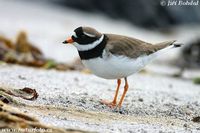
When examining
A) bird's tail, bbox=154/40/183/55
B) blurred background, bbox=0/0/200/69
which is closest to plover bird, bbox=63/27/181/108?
bird's tail, bbox=154/40/183/55

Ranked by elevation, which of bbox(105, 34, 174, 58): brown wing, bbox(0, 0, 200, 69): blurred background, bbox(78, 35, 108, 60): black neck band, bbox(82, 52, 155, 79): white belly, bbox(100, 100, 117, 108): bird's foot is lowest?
bbox(100, 100, 117, 108): bird's foot

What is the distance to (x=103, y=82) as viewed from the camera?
8383 millimetres

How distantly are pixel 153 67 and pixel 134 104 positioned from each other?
505cm

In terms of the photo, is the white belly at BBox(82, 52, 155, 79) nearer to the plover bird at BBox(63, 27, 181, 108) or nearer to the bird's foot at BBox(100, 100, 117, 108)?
the plover bird at BBox(63, 27, 181, 108)

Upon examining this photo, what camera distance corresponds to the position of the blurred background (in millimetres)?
15617

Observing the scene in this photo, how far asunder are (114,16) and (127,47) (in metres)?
11.2

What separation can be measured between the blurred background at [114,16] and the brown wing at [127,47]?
8199 mm

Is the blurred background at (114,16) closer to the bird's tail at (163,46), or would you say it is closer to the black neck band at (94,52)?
the bird's tail at (163,46)

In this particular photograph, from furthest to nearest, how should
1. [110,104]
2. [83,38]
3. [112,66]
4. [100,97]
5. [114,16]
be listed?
[114,16]
[100,97]
[110,104]
[83,38]
[112,66]

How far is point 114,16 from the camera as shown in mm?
17500

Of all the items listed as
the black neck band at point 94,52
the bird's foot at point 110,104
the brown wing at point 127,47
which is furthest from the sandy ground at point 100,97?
the brown wing at point 127,47

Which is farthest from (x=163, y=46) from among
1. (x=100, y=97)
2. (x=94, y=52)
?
(x=94, y=52)

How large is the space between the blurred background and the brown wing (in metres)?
8.20

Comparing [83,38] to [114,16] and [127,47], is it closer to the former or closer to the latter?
[127,47]
